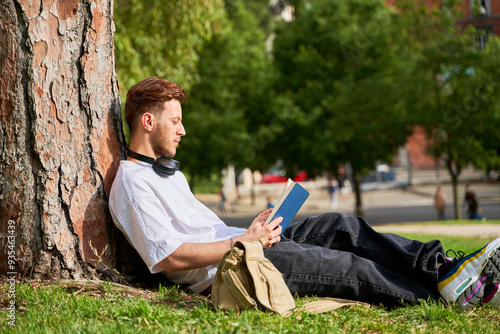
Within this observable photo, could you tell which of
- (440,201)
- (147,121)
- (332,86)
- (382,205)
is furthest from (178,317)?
(382,205)

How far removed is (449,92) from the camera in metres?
16.5

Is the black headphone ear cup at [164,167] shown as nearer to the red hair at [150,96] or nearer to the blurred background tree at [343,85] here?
the red hair at [150,96]

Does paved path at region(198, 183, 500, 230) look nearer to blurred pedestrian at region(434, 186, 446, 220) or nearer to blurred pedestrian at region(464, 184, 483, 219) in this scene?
blurred pedestrian at region(434, 186, 446, 220)

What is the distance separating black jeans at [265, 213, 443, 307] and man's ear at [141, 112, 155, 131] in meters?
1.13

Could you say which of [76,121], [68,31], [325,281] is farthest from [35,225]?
[325,281]

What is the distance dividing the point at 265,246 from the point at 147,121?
44.6 inches

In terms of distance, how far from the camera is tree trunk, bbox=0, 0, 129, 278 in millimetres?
3447

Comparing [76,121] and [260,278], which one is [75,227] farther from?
[260,278]

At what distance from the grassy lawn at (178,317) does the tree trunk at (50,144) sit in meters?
0.27

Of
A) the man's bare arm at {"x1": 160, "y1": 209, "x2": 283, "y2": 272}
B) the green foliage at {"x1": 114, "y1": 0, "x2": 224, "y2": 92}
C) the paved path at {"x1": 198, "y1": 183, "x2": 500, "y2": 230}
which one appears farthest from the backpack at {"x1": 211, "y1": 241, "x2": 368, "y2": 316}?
the paved path at {"x1": 198, "y1": 183, "x2": 500, "y2": 230}

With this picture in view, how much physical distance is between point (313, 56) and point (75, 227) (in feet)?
51.2

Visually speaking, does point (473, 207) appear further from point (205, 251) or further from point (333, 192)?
point (205, 251)

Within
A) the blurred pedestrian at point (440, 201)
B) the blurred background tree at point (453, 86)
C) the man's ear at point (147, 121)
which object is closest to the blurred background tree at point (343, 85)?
the blurred background tree at point (453, 86)

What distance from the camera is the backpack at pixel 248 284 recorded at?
302 centimetres
